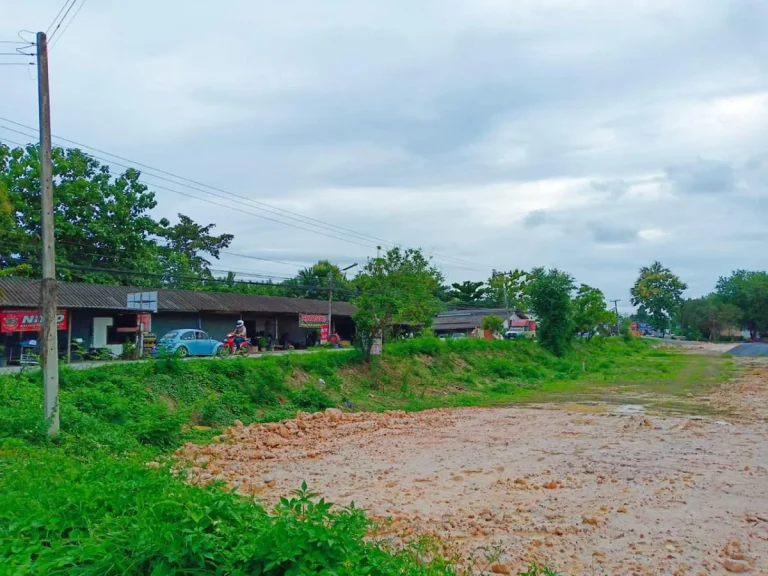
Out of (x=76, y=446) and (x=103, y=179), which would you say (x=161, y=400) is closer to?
(x=76, y=446)

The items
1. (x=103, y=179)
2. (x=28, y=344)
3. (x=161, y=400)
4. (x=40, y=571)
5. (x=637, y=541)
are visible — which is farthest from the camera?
(x=103, y=179)

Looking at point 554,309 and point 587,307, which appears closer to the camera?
point 554,309

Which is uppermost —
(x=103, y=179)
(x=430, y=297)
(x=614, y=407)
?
(x=103, y=179)

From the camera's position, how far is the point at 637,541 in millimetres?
6652

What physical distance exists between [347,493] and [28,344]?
64.9ft

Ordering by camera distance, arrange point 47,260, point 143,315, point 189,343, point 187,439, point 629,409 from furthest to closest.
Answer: point 143,315 < point 189,343 < point 629,409 < point 187,439 < point 47,260

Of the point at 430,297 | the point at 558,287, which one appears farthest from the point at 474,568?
the point at 558,287

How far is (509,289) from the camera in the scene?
67.6 m

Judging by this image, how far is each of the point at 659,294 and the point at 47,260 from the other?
95421 millimetres

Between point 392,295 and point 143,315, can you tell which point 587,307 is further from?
point 143,315

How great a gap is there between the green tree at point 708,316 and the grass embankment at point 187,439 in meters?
53.9

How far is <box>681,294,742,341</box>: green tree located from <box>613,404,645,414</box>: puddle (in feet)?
220

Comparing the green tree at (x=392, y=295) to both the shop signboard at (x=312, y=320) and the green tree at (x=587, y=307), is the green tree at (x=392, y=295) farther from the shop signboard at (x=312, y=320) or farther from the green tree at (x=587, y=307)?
the green tree at (x=587, y=307)

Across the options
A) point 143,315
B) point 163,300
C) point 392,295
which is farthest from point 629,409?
point 163,300
